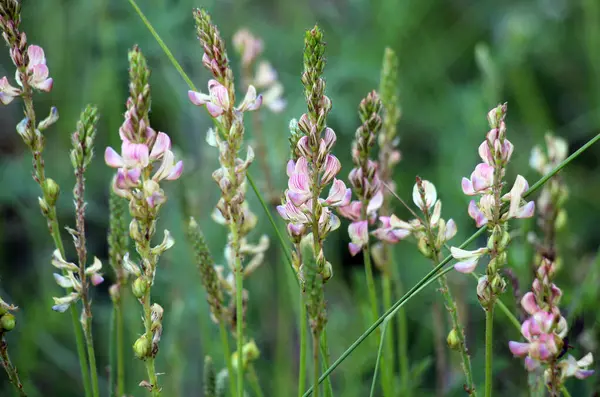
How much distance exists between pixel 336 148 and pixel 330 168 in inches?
86.8

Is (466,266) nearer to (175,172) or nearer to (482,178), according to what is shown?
(482,178)

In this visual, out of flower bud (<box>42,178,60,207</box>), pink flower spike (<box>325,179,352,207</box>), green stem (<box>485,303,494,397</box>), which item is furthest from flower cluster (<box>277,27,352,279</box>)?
flower bud (<box>42,178,60,207</box>)

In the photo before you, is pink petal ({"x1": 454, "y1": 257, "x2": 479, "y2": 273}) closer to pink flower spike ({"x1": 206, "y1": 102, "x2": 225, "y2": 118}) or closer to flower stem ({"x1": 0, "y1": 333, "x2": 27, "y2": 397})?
pink flower spike ({"x1": 206, "y1": 102, "x2": 225, "y2": 118})

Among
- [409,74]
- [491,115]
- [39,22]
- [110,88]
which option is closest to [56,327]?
[110,88]

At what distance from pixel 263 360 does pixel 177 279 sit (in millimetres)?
371

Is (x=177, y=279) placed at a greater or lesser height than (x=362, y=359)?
greater

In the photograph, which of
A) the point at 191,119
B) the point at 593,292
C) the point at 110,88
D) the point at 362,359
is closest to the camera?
the point at 593,292

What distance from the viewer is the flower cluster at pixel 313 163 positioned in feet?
2.74

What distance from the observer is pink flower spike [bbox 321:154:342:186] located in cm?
87

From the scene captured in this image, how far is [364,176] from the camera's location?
101 centimetres

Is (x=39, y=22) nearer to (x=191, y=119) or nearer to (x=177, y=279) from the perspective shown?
(x=191, y=119)

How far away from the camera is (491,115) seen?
0.88m

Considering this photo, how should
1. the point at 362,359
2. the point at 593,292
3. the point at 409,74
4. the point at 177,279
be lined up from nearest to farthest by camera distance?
the point at 593,292 < the point at 362,359 < the point at 177,279 < the point at 409,74

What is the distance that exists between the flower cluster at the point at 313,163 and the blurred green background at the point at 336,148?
0.61m
